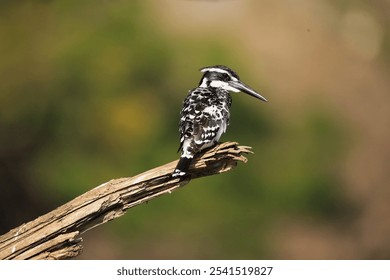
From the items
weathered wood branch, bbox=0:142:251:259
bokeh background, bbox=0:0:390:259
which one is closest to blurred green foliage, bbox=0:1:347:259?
bokeh background, bbox=0:0:390:259

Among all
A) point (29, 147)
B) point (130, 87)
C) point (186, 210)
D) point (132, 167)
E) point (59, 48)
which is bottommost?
point (186, 210)

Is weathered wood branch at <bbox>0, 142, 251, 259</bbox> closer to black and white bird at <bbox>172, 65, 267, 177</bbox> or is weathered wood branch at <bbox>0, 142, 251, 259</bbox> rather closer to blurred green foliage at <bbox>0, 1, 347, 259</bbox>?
black and white bird at <bbox>172, 65, 267, 177</bbox>

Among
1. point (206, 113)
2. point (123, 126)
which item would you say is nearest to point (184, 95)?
point (123, 126)

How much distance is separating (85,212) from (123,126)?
1.68 metres

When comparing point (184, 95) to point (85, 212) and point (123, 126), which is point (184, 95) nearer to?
point (123, 126)

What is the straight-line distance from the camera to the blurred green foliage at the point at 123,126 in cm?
440

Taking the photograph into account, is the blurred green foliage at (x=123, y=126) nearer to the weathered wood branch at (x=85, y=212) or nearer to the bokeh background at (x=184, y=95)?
the bokeh background at (x=184, y=95)

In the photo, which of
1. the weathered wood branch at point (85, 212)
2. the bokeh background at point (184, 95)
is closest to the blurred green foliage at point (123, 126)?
the bokeh background at point (184, 95)

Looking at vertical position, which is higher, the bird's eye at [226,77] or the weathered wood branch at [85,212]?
the bird's eye at [226,77]

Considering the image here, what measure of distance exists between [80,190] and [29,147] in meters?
0.50

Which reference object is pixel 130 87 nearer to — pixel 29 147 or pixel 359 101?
pixel 29 147

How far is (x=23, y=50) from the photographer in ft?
14.6

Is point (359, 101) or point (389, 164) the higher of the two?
point (359, 101)

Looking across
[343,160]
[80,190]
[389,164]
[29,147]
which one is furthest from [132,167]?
[389,164]
